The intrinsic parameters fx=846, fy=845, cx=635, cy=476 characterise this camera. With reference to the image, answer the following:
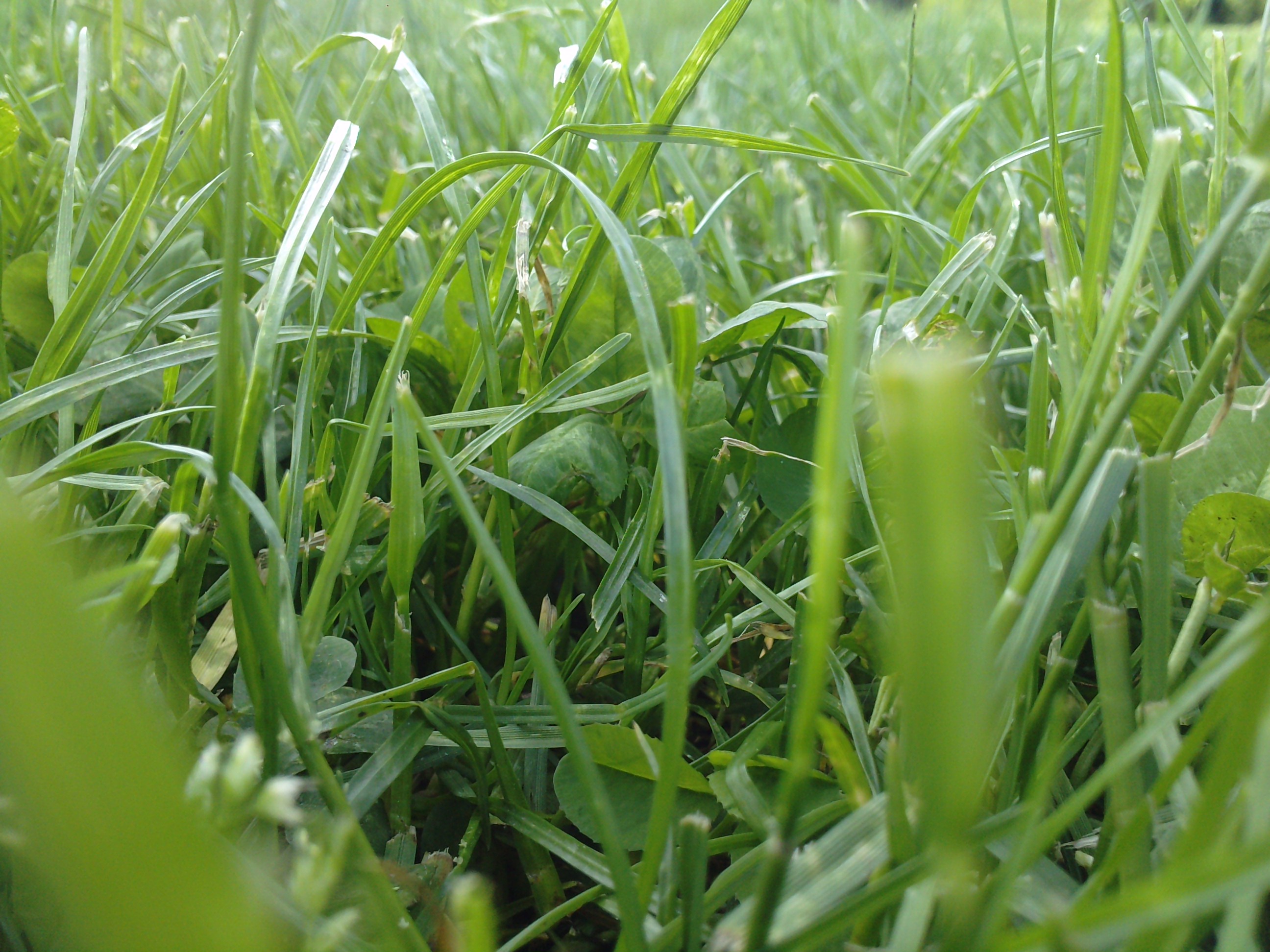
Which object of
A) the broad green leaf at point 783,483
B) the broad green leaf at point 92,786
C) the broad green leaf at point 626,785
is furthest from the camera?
the broad green leaf at point 783,483

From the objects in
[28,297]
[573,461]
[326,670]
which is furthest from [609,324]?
[28,297]

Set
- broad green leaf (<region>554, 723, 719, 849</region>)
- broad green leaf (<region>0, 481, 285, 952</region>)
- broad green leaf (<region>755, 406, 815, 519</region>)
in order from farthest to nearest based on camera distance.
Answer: broad green leaf (<region>755, 406, 815, 519</region>) → broad green leaf (<region>554, 723, 719, 849</region>) → broad green leaf (<region>0, 481, 285, 952</region>)

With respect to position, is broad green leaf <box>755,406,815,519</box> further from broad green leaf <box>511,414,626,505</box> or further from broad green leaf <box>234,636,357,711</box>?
broad green leaf <box>234,636,357,711</box>

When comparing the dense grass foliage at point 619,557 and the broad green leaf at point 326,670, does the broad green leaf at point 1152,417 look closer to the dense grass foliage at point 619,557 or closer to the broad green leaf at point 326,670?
the dense grass foliage at point 619,557

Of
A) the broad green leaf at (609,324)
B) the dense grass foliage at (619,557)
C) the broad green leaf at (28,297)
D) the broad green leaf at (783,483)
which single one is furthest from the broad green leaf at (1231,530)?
the broad green leaf at (28,297)

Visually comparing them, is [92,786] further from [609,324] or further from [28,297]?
[28,297]

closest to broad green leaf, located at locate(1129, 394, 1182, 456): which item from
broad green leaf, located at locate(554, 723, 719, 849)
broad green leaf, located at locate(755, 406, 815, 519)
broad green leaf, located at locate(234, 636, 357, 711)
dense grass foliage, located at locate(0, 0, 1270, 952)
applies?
dense grass foliage, located at locate(0, 0, 1270, 952)
